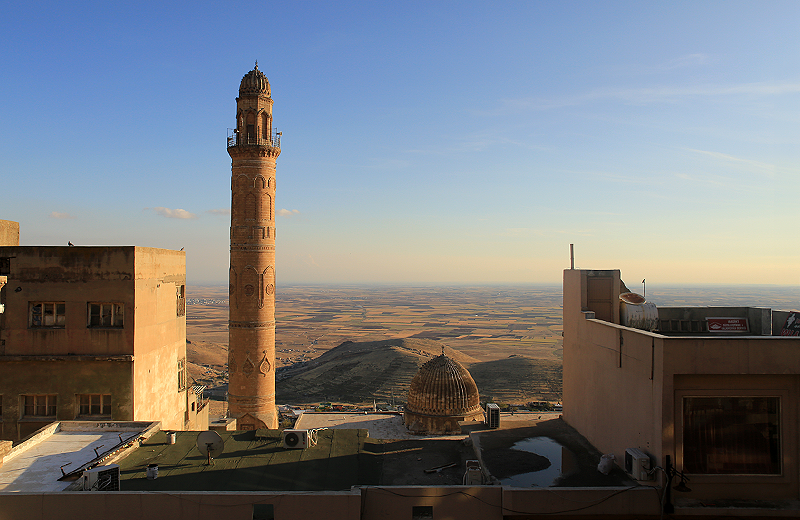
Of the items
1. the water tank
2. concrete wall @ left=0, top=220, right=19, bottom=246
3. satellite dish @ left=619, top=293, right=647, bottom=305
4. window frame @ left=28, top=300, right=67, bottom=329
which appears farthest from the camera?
concrete wall @ left=0, top=220, right=19, bottom=246

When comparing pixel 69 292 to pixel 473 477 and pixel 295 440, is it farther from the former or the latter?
pixel 473 477

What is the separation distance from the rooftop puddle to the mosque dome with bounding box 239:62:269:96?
2180 cm

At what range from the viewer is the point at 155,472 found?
11.9 meters

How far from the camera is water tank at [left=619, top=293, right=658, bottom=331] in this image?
49.0 ft

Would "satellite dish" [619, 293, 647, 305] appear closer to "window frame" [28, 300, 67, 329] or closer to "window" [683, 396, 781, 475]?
"window" [683, 396, 781, 475]

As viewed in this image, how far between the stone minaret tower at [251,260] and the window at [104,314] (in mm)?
11388

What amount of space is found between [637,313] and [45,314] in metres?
17.2

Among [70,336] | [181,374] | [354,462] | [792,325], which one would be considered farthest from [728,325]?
[70,336]

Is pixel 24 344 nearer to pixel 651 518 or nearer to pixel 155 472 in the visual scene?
pixel 155 472

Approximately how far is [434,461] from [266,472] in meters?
4.88

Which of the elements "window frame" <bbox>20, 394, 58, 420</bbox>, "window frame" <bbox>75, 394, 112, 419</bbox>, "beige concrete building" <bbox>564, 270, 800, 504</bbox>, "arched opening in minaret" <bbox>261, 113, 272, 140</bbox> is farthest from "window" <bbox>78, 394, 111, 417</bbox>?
"arched opening in minaret" <bbox>261, 113, 272, 140</bbox>

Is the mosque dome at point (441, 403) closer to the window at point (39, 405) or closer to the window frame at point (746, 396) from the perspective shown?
the window frame at point (746, 396)

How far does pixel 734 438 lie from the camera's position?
11.4 m

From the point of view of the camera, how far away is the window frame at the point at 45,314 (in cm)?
1630
